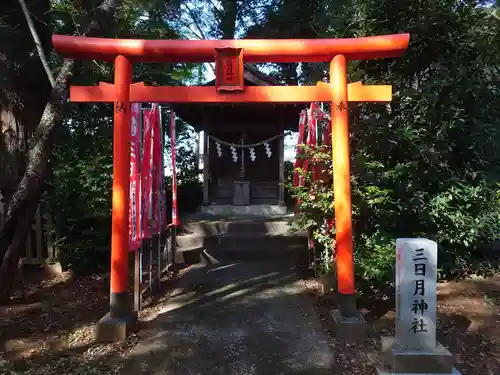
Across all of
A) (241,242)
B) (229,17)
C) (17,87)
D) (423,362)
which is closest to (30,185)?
(17,87)

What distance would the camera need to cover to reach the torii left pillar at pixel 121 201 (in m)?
4.44

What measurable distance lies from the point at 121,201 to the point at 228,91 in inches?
75.3

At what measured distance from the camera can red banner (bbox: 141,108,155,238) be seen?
5.22 metres

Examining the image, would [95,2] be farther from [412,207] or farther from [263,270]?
[412,207]

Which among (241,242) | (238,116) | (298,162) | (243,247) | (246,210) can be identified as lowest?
(243,247)

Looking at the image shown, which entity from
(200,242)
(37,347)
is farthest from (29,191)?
(200,242)

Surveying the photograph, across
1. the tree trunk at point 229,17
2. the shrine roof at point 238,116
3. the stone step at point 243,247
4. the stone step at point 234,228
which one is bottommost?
the stone step at point 243,247

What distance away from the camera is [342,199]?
4.59 m

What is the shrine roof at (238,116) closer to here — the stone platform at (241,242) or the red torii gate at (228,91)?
the stone platform at (241,242)

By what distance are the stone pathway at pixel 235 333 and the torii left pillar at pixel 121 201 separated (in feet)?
1.60

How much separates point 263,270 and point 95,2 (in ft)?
18.2

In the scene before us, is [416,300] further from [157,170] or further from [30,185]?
[30,185]

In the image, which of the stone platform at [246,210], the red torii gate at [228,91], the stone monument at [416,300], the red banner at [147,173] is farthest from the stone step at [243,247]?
the stone monument at [416,300]

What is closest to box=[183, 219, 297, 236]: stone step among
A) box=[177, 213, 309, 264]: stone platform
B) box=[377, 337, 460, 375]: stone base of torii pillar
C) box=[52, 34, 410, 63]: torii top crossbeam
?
box=[177, 213, 309, 264]: stone platform
